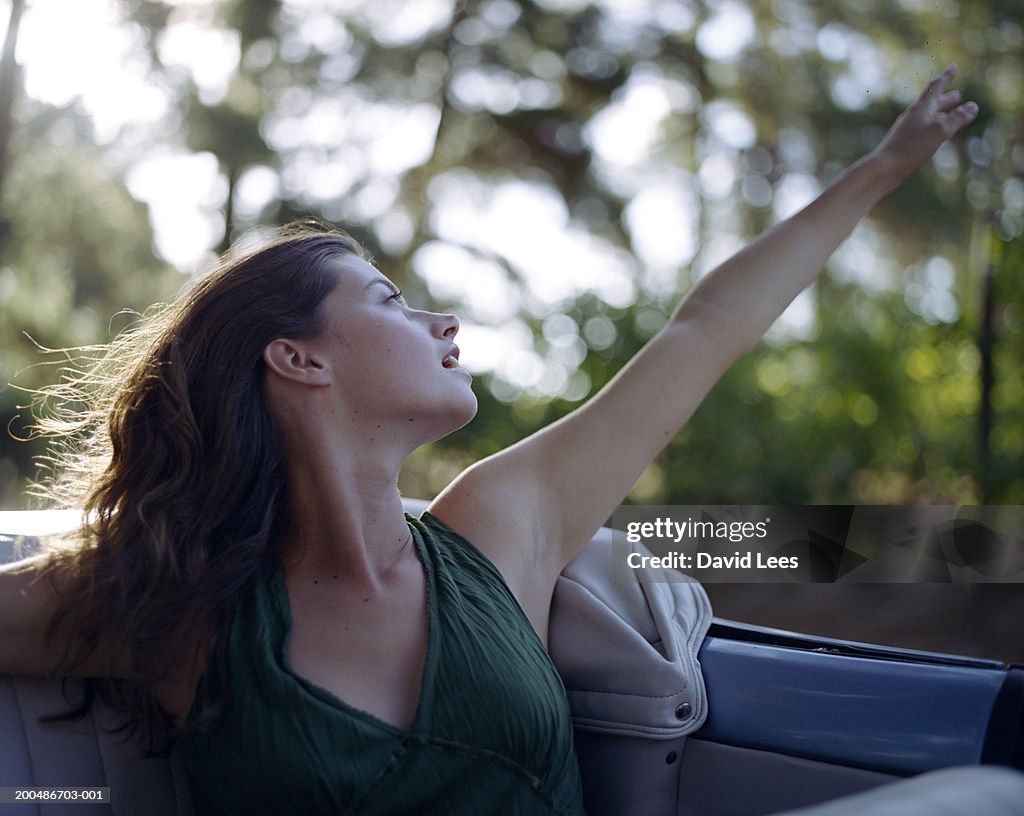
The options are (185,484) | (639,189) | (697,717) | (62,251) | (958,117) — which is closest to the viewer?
(185,484)

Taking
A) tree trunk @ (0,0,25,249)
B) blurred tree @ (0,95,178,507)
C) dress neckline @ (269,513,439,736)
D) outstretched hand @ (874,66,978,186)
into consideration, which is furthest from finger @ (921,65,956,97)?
blurred tree @ (0,95,178,507)

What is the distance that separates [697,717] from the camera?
147 cm

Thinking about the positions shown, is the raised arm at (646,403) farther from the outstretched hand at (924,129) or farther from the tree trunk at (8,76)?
the tree trunk at (8,76)

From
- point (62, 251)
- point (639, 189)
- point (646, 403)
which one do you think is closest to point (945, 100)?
point (646, 403)

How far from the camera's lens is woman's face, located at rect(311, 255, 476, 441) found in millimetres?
1338

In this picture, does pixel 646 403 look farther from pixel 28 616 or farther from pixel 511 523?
pixel 28 616

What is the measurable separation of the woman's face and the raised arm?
0.17 meters

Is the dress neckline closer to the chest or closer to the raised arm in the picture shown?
the chest

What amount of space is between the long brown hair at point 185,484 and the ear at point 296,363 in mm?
19

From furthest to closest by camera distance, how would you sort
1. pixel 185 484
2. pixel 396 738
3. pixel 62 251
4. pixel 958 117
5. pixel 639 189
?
pixel 639 189 < pixel 62 251 < pixel 958 117 < pixel 185 484 < pixel 396 738

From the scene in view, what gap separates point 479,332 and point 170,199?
1940 millimetres

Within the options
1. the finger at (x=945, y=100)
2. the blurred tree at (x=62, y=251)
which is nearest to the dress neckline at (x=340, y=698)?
the finger at (x=945, y=100)

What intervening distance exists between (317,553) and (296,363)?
0.26m

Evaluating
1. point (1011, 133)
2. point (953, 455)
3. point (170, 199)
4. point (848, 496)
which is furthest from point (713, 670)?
point (1011, 133)
